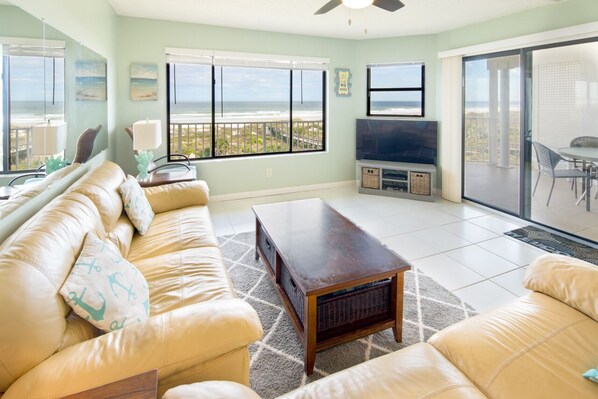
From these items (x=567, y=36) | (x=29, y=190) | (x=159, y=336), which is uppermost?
(x=567, y=36)

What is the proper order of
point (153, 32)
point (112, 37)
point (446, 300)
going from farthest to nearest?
point (153, 32), point (112, 37), point (446, 300)

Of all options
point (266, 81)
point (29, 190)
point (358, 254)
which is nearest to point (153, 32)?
point (266, 81)

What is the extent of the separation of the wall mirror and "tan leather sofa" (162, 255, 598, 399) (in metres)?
1.34

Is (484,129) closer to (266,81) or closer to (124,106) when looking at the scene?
(266,81)

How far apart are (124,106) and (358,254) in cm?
374

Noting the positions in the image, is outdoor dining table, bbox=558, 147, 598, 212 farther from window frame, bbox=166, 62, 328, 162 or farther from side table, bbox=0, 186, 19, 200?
side table, bbox=0, 186, 19, 200

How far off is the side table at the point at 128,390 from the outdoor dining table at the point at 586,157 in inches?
165

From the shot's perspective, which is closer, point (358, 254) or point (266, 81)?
point (358, 254)

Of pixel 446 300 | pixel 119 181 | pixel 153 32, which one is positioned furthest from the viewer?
pixel 153 32

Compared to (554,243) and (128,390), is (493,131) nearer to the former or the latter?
(554,243)

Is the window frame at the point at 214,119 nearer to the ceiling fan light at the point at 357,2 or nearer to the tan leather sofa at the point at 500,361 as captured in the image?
the ceiling fan light at the point at 357,2

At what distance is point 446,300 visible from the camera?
242cm

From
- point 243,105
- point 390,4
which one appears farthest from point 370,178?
point 390,4

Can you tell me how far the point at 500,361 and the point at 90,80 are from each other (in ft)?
10.7
